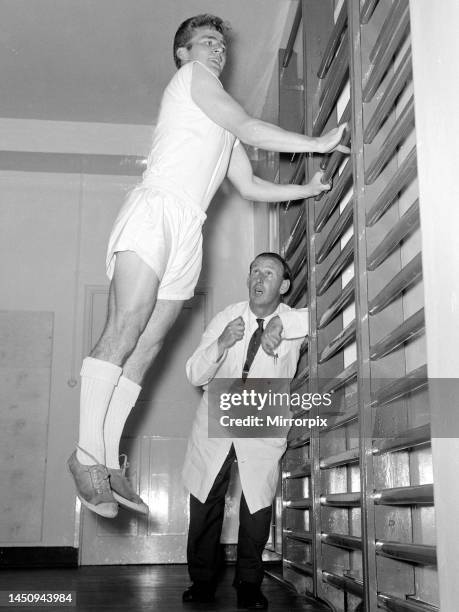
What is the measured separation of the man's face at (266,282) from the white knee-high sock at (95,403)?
1.15m

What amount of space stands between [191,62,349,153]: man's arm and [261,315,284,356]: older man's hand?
82 centimetres

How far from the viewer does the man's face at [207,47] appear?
226cm

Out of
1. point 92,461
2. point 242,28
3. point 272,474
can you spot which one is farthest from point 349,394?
point 242,28

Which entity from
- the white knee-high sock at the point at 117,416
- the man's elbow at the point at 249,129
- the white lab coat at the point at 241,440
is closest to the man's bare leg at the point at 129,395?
the white knee-high sock at the point at 117,416

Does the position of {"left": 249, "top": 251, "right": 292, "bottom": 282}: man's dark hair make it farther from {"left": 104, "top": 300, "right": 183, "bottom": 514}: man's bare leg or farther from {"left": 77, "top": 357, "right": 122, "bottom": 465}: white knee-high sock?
{"left": 77, "top": 357, "right": 122, "bottom": 465}: white knee-high sock

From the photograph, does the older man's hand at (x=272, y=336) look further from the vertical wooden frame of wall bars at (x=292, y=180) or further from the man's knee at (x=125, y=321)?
the man's knee at (x=125, y=321)

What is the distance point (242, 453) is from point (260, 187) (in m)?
1.03

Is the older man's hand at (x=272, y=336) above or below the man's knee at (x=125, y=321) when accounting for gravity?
above

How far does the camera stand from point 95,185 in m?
5.18

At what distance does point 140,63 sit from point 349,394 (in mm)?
2756

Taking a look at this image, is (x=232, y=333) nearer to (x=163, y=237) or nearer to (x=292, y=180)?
(x=163, y=237)

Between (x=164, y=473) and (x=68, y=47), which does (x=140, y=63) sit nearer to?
(x=68, y=47)

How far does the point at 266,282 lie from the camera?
9.73 feet

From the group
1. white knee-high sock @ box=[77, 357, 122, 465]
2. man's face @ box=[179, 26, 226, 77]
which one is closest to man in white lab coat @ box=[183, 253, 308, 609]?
white knee-high sock @ box=[77, 357, 122, 465]
